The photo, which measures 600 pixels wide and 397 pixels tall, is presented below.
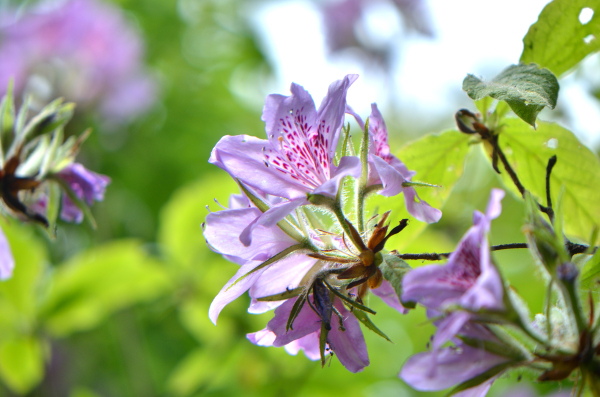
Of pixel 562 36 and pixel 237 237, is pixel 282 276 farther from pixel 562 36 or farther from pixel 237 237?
pixel 562 36

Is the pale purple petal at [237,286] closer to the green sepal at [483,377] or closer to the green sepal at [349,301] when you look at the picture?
the green sepal at [349,301]

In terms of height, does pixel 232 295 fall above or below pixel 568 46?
below

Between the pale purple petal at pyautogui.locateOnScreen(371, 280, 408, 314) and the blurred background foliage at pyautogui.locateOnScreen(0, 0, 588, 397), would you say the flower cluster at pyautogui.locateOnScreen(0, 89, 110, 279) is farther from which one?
the pale purple petal at pyautogui.locateOnScreen(371, 280, 408, 314)

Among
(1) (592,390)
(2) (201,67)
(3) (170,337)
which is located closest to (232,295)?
(1) (592,390)

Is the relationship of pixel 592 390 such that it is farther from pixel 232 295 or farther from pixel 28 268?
pixel 28 268

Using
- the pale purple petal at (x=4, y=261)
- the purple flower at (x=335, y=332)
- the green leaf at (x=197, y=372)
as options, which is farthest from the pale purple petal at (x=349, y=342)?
the green leaf at (x=197, y=372)

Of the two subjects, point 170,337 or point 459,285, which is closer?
point 459,285
